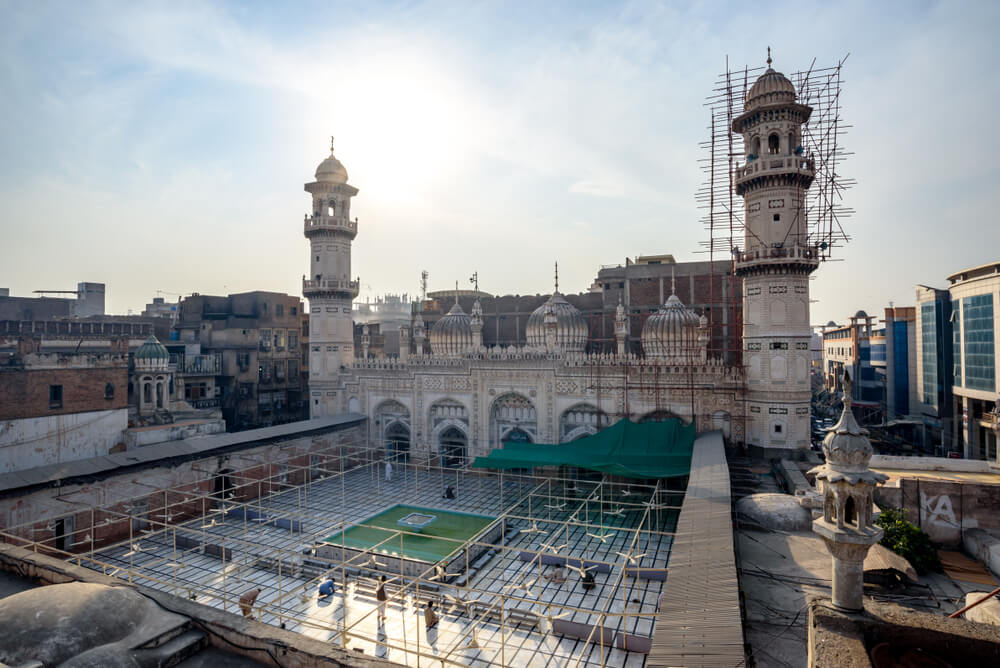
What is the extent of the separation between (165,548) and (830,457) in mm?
23580

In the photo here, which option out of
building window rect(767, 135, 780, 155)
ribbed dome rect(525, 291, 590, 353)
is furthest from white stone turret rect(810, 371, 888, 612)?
ribbed dome rect(525, 291, 590, 353)

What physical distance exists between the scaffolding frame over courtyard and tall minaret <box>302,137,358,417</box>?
23.2ft

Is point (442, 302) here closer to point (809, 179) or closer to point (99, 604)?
point (809, 179)

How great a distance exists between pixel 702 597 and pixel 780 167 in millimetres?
22531

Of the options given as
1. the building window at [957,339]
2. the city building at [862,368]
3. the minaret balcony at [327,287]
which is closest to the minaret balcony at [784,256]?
the building window at [957,339]

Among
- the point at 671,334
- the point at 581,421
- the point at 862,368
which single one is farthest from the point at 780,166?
the point at 862,368

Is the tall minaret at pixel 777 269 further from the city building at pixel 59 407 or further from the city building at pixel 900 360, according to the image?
the city building at pixel 59 407

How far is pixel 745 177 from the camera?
2645cm

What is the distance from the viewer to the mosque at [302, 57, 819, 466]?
25.5 metres

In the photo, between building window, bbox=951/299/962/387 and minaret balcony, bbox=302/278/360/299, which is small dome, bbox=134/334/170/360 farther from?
building window, bbox=951/299/962/387

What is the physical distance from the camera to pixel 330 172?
3716cm

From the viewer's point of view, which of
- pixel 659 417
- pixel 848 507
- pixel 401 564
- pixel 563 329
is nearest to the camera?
pixel 848 507

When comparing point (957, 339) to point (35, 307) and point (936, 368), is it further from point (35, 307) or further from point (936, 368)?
point (35, 307)

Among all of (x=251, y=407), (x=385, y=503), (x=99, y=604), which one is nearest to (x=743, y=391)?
(x=385, y=503)
